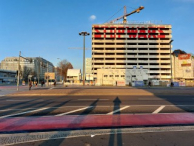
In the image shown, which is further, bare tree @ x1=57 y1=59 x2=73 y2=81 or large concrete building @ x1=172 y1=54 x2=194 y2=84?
bare tree @ x1=57 y1=59 x2=73 y2=81

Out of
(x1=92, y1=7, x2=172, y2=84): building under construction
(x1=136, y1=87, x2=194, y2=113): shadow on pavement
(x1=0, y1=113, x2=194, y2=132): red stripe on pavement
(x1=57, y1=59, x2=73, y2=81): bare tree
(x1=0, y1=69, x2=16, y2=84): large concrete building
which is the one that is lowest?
(x1=136, y1=87, x2=194, y2=113): shadow on pavement

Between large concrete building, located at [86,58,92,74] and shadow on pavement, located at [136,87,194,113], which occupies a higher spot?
large concrete building, located at [86,58,92,74]

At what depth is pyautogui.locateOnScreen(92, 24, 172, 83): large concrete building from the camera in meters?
98.4

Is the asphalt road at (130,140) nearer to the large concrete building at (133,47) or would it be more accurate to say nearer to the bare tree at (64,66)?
the large concrete building at (133,47)

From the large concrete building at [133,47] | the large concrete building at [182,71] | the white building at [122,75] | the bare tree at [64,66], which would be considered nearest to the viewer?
the white building at [122,75]

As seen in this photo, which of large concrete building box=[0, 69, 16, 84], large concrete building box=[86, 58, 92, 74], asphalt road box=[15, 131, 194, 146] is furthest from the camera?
large concrete building box=[86, 58, 92, 74]

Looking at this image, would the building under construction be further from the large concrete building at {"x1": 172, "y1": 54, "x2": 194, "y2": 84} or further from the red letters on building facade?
the large concrete building at {"x1": 172, "y1": 54, "x2": 194, "y2": 84}

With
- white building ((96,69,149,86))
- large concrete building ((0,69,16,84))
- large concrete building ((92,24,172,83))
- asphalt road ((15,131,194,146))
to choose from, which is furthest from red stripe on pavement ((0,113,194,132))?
large concrete building ((0,69,16,84))

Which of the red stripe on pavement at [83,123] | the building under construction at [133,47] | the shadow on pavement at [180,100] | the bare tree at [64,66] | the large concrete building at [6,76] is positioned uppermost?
the building under construction at [133,47]

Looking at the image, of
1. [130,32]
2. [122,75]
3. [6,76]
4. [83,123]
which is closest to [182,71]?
[130,32]

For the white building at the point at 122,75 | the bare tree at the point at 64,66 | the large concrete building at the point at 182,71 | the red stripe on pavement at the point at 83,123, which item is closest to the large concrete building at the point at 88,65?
the bare tree at the point at 64,66

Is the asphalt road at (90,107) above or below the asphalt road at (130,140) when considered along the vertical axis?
below

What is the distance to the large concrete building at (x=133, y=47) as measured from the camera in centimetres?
9844

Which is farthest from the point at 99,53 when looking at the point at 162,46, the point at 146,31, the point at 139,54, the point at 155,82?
the point at 155,82
